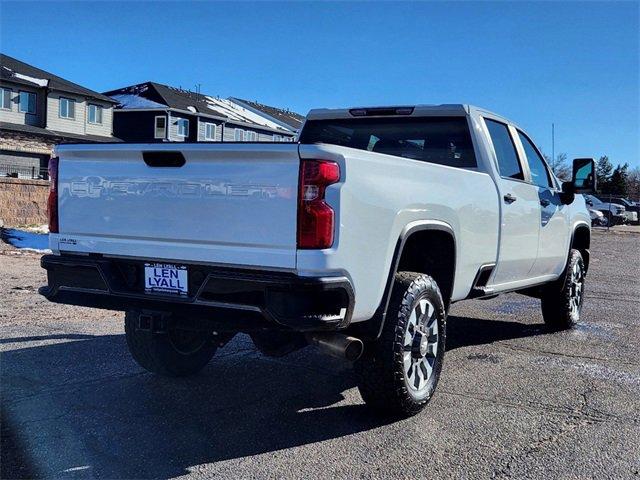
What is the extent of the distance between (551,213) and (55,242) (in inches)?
178

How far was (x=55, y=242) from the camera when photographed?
4.31 meters

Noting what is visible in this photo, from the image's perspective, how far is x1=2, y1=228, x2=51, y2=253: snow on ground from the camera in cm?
1550

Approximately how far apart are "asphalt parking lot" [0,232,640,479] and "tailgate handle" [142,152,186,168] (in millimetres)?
1594

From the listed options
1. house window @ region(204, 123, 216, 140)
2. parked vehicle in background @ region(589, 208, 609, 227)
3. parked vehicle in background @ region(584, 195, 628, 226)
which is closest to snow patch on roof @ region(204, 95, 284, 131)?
house window @ region(204, 123, 216, 140)

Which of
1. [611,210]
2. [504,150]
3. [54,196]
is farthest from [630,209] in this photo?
[54,196]

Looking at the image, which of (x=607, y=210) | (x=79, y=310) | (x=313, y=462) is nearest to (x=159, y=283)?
(x=313, y=462)

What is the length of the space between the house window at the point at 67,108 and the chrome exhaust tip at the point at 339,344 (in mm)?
41812

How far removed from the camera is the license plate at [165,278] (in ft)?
12.4

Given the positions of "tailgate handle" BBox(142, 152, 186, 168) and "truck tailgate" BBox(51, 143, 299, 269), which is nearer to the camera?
"truck tailgate" BBox(51, 143, 299, 269)

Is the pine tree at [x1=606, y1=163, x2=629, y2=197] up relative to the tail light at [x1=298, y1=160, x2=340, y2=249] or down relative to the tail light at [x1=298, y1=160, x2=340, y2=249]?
up

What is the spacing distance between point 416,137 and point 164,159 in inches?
102

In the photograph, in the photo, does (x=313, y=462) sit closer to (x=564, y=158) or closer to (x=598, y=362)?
(x=598, y=362)

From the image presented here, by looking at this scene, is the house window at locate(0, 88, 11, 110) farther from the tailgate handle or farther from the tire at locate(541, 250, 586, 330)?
the tailgate handle

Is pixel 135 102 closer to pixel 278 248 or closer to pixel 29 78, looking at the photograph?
pixel 29 78
